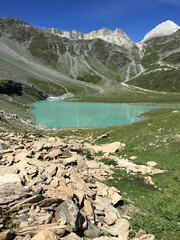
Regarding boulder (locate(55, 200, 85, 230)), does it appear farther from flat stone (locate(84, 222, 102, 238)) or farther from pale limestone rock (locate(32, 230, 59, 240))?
pale limestone rock (locate(32, 230, 59, 240))

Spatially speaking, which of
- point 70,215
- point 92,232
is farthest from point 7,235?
point 92,232

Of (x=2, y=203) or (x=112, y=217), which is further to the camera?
(x=112, y=217)

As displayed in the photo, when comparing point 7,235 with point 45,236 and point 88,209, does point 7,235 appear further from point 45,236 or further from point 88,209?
point 88,209

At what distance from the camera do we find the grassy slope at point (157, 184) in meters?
20.7

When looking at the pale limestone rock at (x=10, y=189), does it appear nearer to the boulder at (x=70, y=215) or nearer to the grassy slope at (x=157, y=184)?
the boulder at (x=70, y=215)

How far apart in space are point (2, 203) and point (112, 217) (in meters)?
7.11

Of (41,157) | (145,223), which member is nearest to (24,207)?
(145,223)

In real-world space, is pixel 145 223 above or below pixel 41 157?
below

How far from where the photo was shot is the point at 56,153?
31.2m

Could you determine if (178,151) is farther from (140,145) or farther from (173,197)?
Result: (173,197)

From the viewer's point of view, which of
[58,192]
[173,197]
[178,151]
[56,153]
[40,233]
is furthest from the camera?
[178,151]

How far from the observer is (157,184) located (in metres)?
28.9

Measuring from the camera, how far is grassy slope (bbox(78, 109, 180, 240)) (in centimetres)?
2073

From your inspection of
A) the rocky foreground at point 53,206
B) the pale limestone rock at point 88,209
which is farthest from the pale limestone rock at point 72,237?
the pale limestone rock at point 88,209
